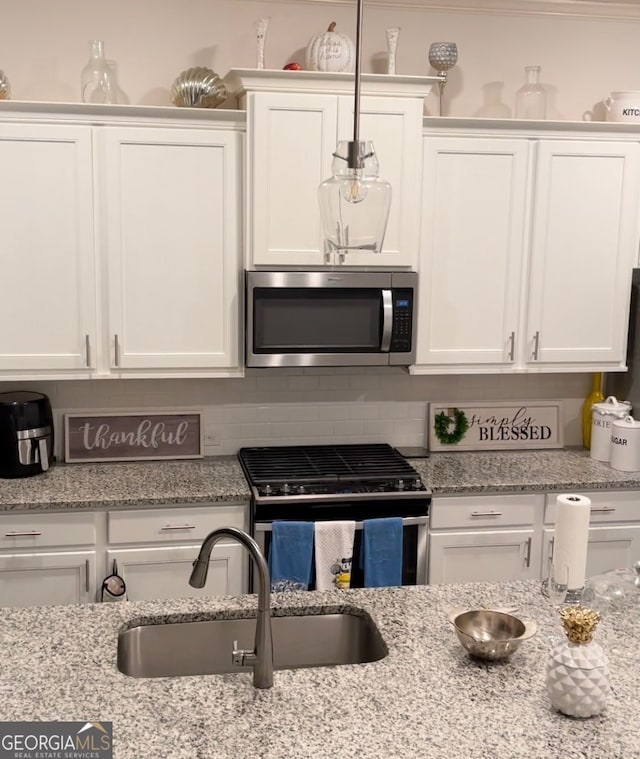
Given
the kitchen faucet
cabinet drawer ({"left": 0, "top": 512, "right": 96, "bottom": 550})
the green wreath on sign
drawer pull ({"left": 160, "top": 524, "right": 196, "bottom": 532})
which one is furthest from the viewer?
the green wreath on sign

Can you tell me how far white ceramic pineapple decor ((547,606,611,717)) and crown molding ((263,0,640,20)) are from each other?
3.06 meters

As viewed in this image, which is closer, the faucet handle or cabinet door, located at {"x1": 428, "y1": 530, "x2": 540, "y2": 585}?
the faucet handle

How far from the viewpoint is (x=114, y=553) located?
341 cm

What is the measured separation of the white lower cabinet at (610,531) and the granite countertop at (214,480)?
0.06 metres

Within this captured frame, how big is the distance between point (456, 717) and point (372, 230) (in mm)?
1017

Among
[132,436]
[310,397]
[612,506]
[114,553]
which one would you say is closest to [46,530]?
[114,553]

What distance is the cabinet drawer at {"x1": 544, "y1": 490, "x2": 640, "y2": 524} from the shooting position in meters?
3.73

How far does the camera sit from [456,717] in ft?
5.74

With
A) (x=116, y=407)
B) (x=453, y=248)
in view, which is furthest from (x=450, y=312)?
(x=116, y=407)

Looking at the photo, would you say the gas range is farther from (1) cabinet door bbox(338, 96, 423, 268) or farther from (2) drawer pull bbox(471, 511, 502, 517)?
(1) cabinet door bbox(338, 96, 423, 268)

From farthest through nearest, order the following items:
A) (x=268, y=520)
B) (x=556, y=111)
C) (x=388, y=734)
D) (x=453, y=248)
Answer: (x=556, y=111) → (x=453, y=248) → (x=268, y=520) → (x=388, y=734)

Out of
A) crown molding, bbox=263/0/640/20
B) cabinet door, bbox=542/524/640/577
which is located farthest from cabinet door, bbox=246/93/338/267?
cabinet door, bbox=542/524/640/577

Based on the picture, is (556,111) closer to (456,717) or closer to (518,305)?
(518,305)

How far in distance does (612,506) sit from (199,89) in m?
2.54
